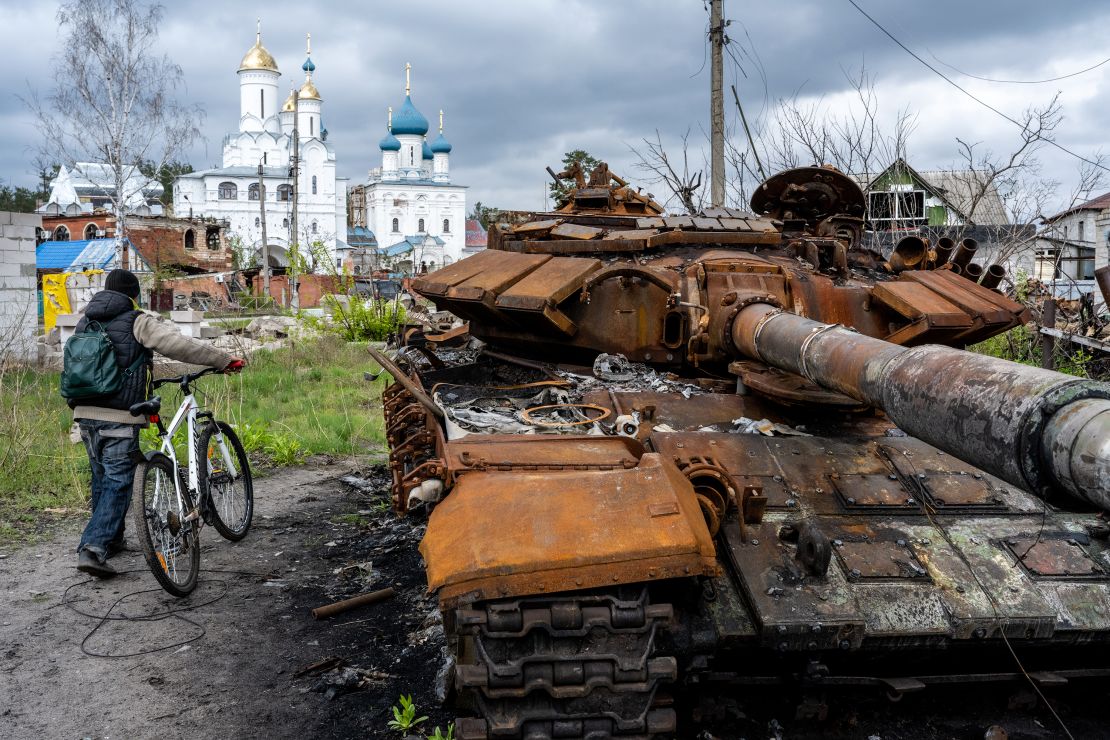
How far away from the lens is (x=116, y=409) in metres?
6.28

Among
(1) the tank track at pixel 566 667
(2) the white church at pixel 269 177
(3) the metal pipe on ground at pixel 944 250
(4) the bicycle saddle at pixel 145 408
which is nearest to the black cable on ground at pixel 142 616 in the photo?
(4) the bicycle saddle at pixel 145 408

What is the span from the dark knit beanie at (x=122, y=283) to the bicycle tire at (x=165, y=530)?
3.72 ft

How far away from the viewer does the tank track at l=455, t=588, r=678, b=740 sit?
3.21m

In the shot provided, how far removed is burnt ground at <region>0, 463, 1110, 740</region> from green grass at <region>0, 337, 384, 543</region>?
126cm

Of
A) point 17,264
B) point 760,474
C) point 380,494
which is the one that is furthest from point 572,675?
point 17,264

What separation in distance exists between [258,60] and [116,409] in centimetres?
6156

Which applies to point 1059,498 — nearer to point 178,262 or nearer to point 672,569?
point 672,569

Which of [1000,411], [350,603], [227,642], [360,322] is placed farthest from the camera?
[360,322]

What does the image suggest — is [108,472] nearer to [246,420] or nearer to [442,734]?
[442,734]

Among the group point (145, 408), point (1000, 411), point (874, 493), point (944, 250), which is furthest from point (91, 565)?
point (944, 250)

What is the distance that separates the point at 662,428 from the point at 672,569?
4.53 ft

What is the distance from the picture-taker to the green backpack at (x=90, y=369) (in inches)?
241

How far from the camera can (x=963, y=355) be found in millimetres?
2740

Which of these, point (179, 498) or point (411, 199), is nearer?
point (179, 498)
